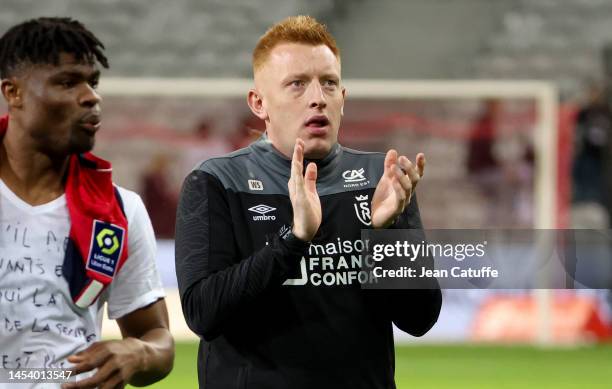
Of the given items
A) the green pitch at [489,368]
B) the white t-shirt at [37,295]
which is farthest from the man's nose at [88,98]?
the green pitch at [489,368]

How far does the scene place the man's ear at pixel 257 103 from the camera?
364 centimetres

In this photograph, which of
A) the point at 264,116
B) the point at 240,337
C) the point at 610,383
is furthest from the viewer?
the point at 610,383

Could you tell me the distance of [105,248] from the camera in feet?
11.5

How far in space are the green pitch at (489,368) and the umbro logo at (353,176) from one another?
18.9 feet

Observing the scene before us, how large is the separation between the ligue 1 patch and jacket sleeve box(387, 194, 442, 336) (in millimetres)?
788

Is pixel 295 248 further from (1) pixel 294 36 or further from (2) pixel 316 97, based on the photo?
(1) pixel 294 36

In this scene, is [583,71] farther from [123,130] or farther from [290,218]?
[290,218]

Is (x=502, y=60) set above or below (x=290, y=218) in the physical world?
above

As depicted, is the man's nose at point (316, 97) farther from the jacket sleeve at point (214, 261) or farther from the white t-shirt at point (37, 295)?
the white t-shirt at point (37, 295)

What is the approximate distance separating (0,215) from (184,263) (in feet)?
1.77

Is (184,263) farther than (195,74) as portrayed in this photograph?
No

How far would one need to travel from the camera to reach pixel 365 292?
3432 mm

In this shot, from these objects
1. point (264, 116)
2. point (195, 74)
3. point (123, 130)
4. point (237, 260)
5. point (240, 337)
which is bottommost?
point (240, 337)

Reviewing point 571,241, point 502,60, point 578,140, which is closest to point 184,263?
point 571,241
